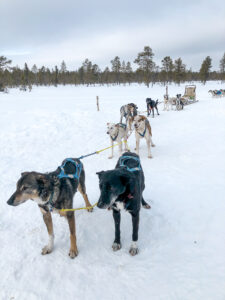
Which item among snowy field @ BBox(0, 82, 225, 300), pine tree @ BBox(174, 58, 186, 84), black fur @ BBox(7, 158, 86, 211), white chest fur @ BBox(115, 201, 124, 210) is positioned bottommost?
snowy field @ BBox(0, 82, 225, 300)

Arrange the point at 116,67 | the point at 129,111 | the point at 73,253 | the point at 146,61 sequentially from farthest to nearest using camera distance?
the point at 116,67, the point at 146,61, the point at 129,111, the point at 73,253

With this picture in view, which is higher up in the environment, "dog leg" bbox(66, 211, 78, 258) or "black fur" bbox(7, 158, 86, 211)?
"black fur" bbox(7, 158, 86, 211)

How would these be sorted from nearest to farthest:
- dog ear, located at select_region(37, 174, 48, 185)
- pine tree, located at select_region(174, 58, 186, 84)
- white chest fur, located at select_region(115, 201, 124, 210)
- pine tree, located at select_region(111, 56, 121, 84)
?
dog ear, located at select_region(37, 174, 48, 185) < white chest fur, located at select_region(115, 201, 124, 210) < pine tree, located at select_region(174, 58, 186, 84) < pine tree, located at select_region(111, 56, 121, 84)

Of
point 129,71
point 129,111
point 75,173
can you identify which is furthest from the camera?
point 129,71

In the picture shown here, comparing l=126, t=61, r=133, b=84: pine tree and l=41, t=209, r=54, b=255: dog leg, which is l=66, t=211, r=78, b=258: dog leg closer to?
l=41, t=209, r=54, b=255: dog leg

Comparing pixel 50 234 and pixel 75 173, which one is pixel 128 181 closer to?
pixel 75 173

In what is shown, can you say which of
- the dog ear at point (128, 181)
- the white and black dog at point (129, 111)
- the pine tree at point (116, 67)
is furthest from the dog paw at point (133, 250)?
the pine tree at point (116, 67)

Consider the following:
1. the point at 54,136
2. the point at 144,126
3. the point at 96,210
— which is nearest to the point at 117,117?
the point at 54,136

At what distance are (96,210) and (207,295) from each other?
2.07 metres

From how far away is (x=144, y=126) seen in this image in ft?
20.3

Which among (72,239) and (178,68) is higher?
(178,68)

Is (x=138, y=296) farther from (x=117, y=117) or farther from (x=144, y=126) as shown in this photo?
(x=117, y=117)

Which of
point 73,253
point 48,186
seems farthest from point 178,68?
point 73,253

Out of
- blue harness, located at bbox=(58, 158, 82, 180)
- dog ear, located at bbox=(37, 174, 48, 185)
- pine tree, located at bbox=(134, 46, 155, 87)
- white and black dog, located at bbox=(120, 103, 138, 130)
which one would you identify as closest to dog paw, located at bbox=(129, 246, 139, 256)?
blue harness, located at bbox=(58, 158, 82, 180)
